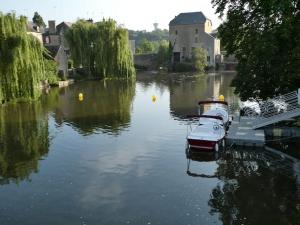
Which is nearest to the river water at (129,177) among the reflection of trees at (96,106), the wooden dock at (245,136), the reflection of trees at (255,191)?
the reflection of trees at (255,191)

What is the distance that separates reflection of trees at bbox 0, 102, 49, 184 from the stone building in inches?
2793

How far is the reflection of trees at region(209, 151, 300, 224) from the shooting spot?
1624cm

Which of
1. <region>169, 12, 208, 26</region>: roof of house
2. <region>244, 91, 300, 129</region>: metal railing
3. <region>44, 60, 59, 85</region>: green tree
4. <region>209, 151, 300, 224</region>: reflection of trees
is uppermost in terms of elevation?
<region>169, 12, 208, 26</region>: roof of house

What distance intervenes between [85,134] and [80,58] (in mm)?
45617

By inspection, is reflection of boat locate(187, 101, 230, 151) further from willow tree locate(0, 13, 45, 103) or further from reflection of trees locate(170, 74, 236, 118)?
willow tree locate(0, 13, 45, 103)

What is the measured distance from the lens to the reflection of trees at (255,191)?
16.2 m

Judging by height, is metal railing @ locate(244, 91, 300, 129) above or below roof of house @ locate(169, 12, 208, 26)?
below

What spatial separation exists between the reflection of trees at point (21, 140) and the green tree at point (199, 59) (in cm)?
6210

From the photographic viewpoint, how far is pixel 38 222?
1591 centimetres

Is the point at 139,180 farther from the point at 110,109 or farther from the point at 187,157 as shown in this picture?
the point at 110,109

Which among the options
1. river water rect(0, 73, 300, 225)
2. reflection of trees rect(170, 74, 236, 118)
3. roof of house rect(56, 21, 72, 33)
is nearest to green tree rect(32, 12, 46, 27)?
roof of house rect(56, 21, 72, 33)

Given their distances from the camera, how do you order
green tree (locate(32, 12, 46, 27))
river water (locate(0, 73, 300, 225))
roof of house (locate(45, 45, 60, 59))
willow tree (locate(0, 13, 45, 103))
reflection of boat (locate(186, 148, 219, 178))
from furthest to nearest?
green tree (locate(32, 12, 46, 27)) → roof of house (locate(45, 45, 60, 59)) → willow tree (locate(0, 13, 45, 103)) → reflection of boat (locate(186, 148, 219, 178)) → river water (locate(0, 73, 300, 225))

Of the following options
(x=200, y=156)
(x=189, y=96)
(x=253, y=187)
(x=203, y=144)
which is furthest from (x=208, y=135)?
(x=189, y=96)

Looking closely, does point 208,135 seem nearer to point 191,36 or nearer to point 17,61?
point 17,61
